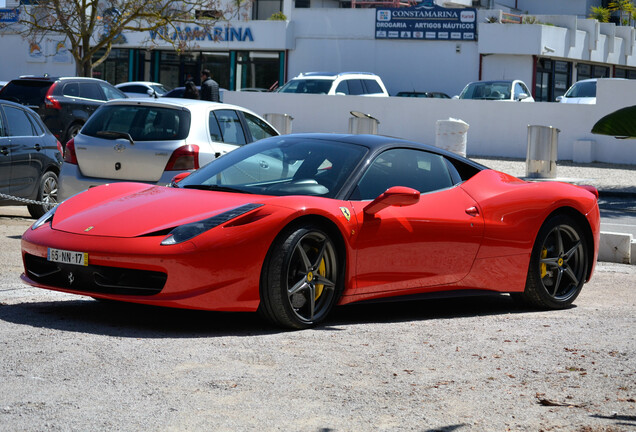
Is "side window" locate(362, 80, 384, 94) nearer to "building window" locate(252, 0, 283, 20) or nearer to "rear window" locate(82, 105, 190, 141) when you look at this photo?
Answer: "rear window" locate(82, 105, 190, 141)

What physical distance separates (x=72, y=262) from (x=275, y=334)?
1252mm

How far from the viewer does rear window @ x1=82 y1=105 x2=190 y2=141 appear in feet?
36.0

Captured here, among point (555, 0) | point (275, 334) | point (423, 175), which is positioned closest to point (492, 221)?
point (423, 175)

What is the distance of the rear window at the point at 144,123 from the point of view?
1098 cm

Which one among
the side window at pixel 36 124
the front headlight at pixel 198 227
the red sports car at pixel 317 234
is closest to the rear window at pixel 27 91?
the side window at pixel 36 124

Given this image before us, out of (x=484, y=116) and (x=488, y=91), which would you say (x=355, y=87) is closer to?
(x=488, y=91)

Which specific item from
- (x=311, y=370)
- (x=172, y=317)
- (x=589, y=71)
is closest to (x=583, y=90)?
(x=589, y=71)

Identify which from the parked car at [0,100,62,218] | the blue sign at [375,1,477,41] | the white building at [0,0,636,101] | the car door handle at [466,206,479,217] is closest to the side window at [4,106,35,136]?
the parked car at [0,100,62,218]

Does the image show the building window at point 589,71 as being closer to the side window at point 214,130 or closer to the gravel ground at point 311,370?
the side window at point 214,130

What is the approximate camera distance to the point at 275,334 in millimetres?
6203

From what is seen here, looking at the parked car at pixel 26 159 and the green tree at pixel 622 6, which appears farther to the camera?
the green tree at pixel 622 6

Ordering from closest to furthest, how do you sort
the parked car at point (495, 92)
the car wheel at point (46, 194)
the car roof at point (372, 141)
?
the car roof at point (372, 141), the car wheel at point (46, 194), the parked car at point (495, 92)

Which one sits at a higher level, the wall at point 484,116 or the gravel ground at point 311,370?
the wall at point 484,116

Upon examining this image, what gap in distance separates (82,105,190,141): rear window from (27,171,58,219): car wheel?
1845 mm
